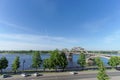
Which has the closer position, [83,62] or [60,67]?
[60,67]

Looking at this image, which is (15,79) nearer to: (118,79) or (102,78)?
(102,78)

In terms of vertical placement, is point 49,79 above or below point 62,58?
below

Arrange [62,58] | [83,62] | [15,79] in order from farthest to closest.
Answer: [83,62] → [62,58] → [15,79]

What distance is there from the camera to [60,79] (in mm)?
39031

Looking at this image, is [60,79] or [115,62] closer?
[60,79]

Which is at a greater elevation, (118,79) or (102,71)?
(102,71)

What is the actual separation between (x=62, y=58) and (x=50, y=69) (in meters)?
5.76

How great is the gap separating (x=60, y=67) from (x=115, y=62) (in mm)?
21633

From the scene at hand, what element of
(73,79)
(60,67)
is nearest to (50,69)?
→ (60,67)

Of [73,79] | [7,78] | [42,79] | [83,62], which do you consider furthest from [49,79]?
[83,62]

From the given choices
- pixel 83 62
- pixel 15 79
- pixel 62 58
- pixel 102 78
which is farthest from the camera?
Result: pixel 83 62

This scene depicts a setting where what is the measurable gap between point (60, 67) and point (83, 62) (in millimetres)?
9844

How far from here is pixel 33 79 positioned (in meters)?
38.9

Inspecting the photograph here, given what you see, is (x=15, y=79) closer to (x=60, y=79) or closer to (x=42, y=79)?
(x=42, y=79)
